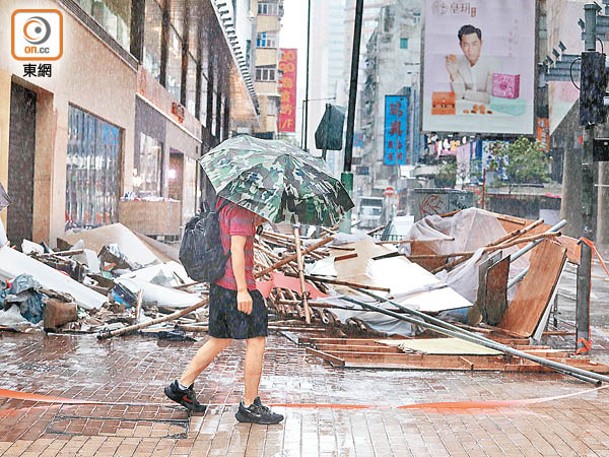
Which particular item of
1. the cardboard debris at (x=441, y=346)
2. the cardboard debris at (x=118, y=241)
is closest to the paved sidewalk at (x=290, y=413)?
the cardboard debris at (x=441, y=346)

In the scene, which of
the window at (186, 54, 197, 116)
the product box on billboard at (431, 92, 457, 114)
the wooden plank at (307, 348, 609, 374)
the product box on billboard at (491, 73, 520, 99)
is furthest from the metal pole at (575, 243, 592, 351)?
the window at (186, 54, 197, 116)

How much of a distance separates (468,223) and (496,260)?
6.33 ft

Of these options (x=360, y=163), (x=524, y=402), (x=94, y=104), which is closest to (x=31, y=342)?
(x=524, y=402)

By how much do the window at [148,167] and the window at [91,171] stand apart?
2.07 meters

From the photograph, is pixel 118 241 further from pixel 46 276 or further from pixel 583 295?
pixel 583 295

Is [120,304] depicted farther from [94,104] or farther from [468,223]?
[94,104]

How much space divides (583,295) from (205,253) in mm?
5151

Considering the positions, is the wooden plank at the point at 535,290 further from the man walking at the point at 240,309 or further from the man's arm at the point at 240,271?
the man's arm at the point at 240,271

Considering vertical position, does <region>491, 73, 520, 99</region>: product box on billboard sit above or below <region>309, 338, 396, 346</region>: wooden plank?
above

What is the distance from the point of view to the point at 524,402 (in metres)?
7.15

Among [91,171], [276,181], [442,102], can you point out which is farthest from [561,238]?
[442,102]

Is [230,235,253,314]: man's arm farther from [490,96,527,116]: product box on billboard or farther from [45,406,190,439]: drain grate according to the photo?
[490,96,527,116]: product box on billboard

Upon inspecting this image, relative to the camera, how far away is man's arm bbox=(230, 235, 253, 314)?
19.7 feet

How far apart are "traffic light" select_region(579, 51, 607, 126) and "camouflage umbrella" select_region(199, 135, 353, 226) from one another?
3.77 metres
